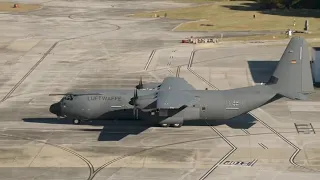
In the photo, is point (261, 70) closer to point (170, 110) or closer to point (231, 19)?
point (170, 110)

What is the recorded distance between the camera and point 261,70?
78375 mm

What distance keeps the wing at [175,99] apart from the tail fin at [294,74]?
7846 mm

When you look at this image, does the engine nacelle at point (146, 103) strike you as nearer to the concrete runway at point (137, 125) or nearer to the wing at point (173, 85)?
the concrete runway at point (137, 125)

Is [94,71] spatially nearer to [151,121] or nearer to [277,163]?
[151,121]

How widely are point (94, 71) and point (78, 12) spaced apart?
58896mm

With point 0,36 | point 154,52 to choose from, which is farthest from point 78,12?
point 154,52

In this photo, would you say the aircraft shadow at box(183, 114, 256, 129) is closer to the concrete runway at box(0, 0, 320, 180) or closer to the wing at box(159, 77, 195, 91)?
the concrete runway at box(0, 0, 320, 180)

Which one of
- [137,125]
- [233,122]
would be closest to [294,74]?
[233,122]

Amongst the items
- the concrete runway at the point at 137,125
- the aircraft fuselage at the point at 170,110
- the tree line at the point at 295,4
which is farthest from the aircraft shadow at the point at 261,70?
the tree line at the point at 295,4

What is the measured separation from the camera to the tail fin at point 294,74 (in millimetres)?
52250

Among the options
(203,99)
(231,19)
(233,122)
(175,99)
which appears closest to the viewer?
(175,99)

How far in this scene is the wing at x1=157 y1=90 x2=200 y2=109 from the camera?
157ft

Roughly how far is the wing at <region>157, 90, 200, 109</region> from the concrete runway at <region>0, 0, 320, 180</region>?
349cm

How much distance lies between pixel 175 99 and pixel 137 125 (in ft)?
23.2
